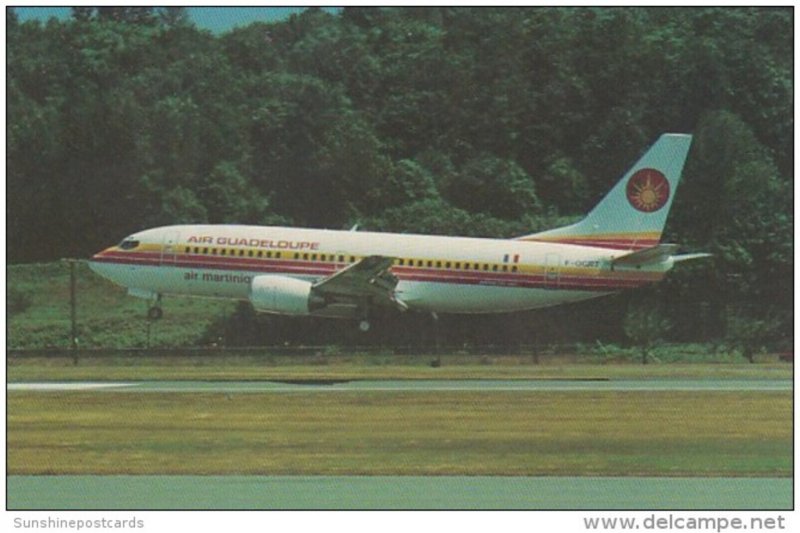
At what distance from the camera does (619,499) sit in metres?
18.1

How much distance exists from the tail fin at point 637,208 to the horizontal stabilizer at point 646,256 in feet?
4.66

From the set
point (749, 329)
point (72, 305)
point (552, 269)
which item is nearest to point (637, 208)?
point (552, 269)

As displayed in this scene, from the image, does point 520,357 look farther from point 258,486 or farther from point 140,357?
point 258,486

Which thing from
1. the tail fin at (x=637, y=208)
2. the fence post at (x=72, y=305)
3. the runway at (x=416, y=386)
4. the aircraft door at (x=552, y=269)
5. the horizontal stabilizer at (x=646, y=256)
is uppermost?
the tail fin at (x=637, y=208)

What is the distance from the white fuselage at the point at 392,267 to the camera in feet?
165

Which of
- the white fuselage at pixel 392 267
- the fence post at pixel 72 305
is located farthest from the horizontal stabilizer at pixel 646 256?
the fence post at pixel 72 305

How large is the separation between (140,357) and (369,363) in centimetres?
709

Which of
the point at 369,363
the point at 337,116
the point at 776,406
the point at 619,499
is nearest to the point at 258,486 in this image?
the point at 619,499

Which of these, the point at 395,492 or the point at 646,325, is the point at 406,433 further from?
the point at 646,325

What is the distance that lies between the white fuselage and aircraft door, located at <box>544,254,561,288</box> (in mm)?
31

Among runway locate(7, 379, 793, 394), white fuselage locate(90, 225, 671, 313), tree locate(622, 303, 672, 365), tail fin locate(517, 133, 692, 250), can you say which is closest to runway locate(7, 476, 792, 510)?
runway locate(7, 379, 793, 394)

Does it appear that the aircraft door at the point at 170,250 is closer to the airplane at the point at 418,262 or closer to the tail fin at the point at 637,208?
the airplane at the point at 418,262

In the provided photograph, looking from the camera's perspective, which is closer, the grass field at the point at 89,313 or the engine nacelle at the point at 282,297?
the engine nacelle at the point at 282,297

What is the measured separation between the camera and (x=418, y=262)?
5209 centimetres
